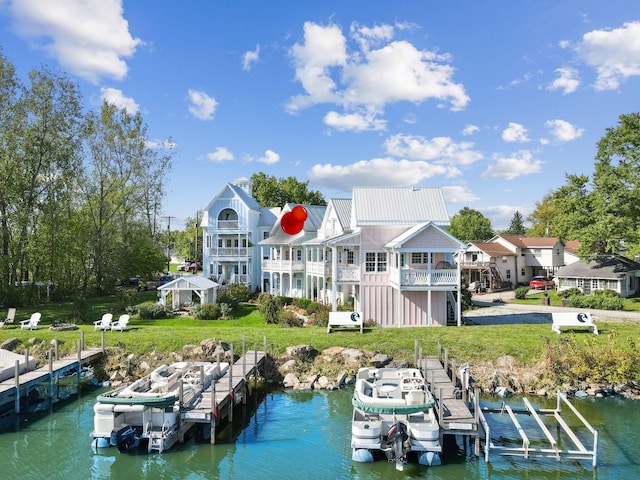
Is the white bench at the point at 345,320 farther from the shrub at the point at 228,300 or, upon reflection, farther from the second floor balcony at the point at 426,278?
the shrub at the point at 228,300

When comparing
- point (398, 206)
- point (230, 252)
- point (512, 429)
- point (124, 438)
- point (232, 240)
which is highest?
point (398, 206)

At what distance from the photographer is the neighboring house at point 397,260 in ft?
82.1

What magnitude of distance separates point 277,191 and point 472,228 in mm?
37112

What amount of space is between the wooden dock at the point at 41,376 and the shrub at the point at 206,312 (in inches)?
304

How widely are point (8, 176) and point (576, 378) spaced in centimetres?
3554

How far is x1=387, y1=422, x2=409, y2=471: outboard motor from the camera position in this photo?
12.7 meters

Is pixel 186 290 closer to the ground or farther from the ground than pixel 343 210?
closer to the ground

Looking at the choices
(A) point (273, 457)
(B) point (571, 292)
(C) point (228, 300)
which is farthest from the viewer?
(B) point (571, 292)

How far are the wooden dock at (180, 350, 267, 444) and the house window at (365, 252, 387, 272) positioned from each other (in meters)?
9.55

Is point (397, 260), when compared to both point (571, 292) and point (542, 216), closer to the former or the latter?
point (571, 292)

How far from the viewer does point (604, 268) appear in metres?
39.2

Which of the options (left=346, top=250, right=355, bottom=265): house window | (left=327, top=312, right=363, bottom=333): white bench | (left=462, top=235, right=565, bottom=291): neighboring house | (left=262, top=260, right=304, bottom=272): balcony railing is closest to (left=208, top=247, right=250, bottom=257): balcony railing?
(left=262, top=260, right=304, bottom=272): balcony railing

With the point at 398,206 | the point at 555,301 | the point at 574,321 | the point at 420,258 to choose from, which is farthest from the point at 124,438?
the point at 555,301

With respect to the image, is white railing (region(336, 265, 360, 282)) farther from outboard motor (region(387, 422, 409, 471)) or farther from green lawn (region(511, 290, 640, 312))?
green lawn (region(511, 290, 640, 312))
